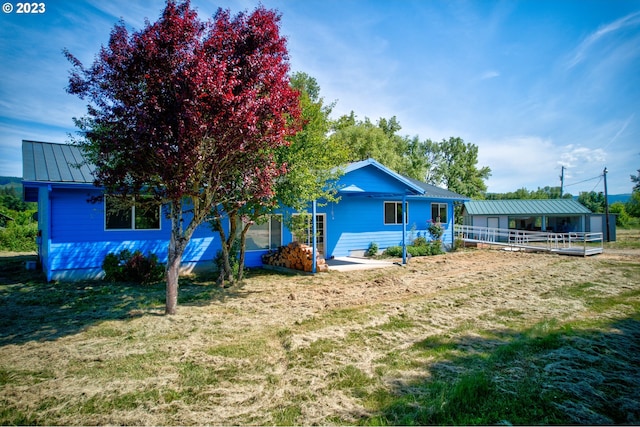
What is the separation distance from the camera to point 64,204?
32.7 feet

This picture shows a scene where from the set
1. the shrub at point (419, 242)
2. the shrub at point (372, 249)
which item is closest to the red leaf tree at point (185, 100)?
the shrub at point (372, 249)

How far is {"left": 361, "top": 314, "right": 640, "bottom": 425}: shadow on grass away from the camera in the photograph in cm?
321

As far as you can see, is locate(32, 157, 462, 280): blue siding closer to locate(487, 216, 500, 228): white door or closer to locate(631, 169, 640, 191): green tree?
locate(487, 216, 500, 228): white door

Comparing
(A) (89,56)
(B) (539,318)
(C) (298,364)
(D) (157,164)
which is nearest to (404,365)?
(C) (298,364)

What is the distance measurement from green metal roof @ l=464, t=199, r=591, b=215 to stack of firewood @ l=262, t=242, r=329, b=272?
21.6m

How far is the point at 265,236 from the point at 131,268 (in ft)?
15.6

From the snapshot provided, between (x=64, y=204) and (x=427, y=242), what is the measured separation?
51.7 ft

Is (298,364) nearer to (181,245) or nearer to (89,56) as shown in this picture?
(181,245)

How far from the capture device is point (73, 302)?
7602mm

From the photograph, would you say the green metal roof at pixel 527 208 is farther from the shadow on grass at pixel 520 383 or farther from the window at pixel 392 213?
the shadow on grass at pixel 520 383

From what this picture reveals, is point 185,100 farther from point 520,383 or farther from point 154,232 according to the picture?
point 154,232

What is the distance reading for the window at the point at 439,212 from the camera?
766 inches

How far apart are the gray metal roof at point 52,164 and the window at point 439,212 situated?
1616 cm

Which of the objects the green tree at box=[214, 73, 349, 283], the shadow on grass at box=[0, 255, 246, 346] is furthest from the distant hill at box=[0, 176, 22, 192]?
the green tree at box=[214, 73, 349, 283]
